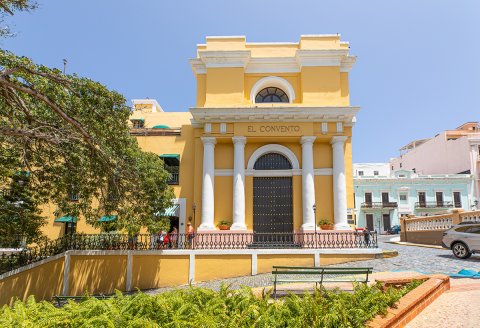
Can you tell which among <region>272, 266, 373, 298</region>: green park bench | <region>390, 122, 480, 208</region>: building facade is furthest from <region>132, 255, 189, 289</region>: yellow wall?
<region>390, 122, 480, 208</region>: building facade

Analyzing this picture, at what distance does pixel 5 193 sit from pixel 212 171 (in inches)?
336

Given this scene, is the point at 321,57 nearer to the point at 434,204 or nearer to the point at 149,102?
the point at 149,102

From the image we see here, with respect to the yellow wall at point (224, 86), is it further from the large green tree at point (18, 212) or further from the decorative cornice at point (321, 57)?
the large green tree at point (18, 212)

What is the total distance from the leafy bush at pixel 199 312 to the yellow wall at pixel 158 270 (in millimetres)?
7961

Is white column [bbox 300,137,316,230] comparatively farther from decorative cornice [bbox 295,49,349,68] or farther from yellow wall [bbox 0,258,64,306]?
yellow wall [bbox 0,258,64,306]

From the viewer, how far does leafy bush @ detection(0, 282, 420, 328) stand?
4.20 m

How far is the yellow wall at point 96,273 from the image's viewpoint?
13.2 meters

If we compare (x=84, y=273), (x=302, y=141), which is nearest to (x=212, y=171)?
(x=302, y=141)

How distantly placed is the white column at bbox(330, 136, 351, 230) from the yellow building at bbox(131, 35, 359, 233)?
0.16ft

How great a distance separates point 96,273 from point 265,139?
967cm

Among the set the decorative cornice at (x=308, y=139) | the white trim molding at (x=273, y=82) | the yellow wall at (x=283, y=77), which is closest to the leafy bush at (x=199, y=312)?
the decorative cornice at (x=308, y=139)

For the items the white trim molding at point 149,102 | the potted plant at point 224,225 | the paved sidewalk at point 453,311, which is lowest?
the paved sidewalk at point 453,311

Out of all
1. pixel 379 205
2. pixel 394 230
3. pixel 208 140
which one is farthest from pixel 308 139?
pixel 379 205

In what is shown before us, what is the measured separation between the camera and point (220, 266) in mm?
13383
